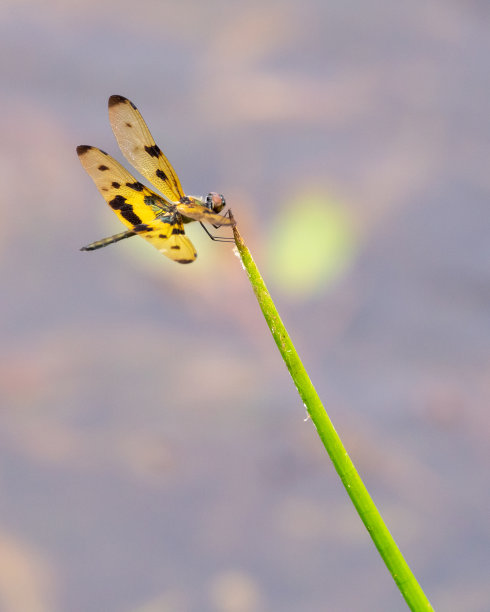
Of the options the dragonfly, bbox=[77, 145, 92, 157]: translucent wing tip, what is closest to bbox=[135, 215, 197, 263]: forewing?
the dragonfly

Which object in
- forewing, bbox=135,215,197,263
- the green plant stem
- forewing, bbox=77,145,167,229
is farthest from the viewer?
forewing, bbox=77,145,167,229

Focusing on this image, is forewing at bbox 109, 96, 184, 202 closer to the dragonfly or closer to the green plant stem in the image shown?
the dragonfly

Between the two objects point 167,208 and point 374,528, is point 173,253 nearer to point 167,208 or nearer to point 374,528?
point 167,208

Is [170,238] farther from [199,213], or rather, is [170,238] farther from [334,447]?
[334,447]

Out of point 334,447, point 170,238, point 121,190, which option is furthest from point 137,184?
point 334,447

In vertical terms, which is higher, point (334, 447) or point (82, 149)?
point (82, 149)

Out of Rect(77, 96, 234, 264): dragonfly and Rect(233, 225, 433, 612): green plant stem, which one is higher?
Rect(77, 96, 234, 264): dragonfly

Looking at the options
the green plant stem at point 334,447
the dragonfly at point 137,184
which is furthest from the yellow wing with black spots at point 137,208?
the green plant stem at point 334,447

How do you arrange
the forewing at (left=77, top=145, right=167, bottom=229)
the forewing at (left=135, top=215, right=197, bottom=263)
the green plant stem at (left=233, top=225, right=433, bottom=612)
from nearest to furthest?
the green plant stem at (left=233, top=225, right=433, bottom=612), the forewing at (left=135, top=215, right=197, bottom=263), the forewing at (left=77, top=145, right=167, bottom=229)

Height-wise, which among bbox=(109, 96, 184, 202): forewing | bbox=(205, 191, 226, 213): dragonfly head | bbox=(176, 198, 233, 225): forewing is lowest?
bbox=(176, 198, 233, 225): forewing
